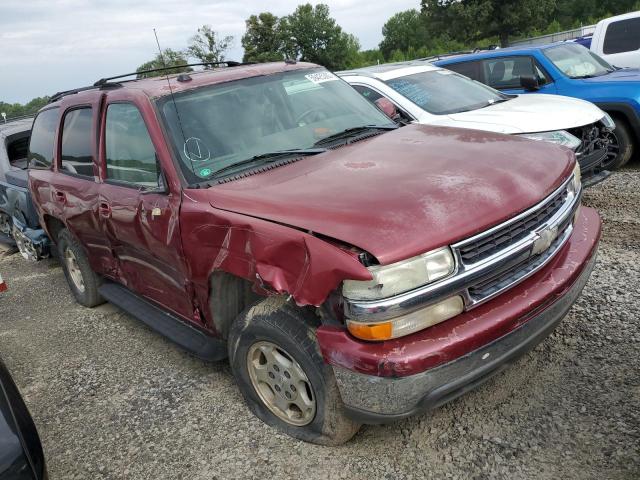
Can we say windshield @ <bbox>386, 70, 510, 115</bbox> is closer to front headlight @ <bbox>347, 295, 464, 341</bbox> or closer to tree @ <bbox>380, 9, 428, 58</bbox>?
front headlight @ <bbox>347, 295, 464, 341</bbox>

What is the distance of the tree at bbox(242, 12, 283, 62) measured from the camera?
47969 mm

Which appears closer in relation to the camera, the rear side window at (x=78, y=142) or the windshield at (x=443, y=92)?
the rear side window at (x=78, y=142)

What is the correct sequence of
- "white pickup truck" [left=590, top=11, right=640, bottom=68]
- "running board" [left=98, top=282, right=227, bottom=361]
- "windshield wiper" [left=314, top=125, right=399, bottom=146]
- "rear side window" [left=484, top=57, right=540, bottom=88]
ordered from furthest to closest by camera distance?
"white pickup truck" [left=590, top=11, right=640, bottom=68] → "rear side window" [left=484, top=57, right=540, bottom=88] → "windshield wiper" [left=314, top=125, right=399, bottom=146] → "running board" [left=98, top=282, right=227, bottom=361]

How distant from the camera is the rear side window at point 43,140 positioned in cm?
477

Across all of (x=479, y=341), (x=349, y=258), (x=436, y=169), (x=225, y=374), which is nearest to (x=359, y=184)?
(x=436, y=169)

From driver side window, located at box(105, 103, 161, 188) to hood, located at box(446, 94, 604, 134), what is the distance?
3.46m

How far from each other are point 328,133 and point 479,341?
1.73 meters

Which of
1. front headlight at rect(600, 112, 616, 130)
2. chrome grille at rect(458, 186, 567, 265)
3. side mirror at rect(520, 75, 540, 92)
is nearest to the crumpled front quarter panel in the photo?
chrome grille at rect(458, 186, 567, 265)

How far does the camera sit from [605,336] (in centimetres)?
331

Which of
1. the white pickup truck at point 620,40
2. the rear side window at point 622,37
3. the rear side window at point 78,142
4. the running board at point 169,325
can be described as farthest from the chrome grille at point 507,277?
the rear side window at point 622,37

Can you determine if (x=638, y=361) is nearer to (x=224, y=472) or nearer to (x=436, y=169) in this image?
(x=436, y=169)

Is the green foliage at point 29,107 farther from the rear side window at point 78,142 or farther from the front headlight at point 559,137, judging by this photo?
the front headlight at point 559,137

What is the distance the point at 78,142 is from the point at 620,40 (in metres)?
→ 10.0

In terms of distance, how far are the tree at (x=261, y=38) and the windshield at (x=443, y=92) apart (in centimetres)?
4242
